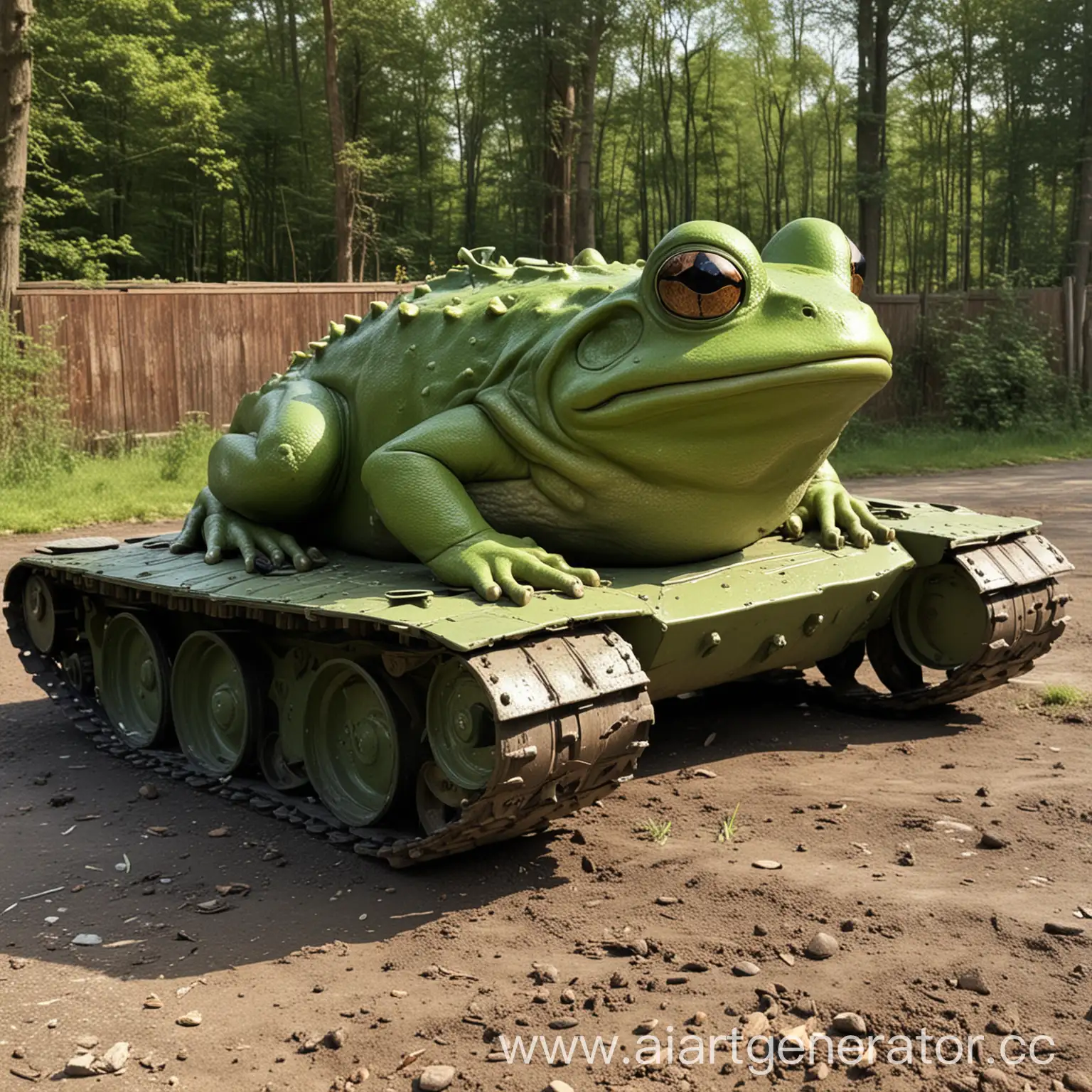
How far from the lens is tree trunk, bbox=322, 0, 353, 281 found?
77.2 feet

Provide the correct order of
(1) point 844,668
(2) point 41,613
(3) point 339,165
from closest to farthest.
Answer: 1. (1) point 844,668
2. (2) point 41,613
3. (3) point 339,165

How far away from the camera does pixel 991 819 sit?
4.62 meters

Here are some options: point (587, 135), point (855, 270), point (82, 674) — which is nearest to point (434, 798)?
point (855, 270)

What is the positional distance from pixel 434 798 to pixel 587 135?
21535 mm

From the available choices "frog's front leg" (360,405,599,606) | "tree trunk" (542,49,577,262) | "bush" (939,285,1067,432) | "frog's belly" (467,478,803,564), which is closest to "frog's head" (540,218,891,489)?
"frog's belly" (467,478,803,564)

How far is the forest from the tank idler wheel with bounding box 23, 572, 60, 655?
1264cm

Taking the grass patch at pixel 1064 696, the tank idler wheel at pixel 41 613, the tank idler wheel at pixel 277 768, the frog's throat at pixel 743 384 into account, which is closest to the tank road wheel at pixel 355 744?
the tank idler wheel at pixel 277 768

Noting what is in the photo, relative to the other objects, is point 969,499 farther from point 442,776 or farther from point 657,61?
point 657,61

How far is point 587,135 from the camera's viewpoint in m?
24.1

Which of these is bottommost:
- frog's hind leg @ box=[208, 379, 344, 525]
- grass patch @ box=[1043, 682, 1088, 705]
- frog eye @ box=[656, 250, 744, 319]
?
grass patch @ box=[1043, 682, 1088, 705]

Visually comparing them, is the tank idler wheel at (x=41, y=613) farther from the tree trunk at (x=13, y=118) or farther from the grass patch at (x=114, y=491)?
the tree trunk at (x=13, y=118)

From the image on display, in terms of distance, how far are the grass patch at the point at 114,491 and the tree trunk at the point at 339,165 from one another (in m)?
9.21

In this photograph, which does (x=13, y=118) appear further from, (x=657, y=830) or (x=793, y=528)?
(x=657, y=830)

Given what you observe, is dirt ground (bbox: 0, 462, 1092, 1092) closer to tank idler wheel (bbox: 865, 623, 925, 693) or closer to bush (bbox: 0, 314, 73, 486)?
tank idler wheel (bbox: 865, 623, 925, 693)
